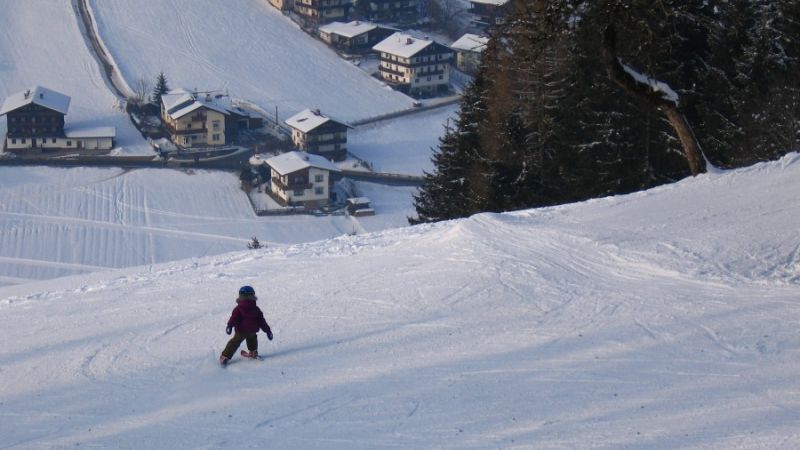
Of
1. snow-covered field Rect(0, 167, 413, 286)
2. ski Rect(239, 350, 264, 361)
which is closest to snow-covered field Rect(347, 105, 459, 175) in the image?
snow-covered field Rect(0, 167, 413, 286)

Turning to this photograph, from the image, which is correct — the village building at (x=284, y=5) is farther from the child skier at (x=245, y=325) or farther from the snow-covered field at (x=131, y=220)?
the child skier at (x=245, y=325)

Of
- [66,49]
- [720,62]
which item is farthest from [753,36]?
[66,49]

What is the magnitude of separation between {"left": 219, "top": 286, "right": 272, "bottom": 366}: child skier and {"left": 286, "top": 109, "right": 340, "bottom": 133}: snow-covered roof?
105ft

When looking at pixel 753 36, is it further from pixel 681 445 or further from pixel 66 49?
pixel 66 49

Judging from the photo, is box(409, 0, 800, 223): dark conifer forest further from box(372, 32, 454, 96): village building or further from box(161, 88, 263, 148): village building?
box(372, 32, 454, 96): village building

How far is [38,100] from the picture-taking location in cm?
3922

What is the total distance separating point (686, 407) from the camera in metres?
6.04

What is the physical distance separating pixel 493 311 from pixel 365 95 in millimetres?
38590

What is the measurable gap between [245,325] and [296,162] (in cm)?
2762

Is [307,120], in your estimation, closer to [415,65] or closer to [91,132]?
[91,132]

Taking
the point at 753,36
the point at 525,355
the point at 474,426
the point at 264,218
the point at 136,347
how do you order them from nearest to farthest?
the point at 474,426 < the point at 525,355 < the point at 136,347 < the point at 753,36 < the point at 264,218

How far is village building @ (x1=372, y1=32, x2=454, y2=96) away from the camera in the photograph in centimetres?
4703

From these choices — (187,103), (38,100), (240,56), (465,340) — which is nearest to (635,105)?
(465,340)

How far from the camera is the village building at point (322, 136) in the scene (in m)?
39.2
